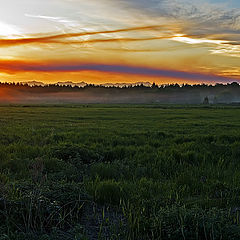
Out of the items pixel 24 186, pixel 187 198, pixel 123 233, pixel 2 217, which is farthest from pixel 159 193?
pixel 2 217

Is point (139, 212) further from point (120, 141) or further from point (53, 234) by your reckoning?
point (120, 141)

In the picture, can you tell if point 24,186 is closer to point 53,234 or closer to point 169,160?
point 53,234

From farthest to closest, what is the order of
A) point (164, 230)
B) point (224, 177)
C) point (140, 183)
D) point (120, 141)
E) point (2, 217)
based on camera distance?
point (120, 141) < point (224, 177) < point (140, 183) < point (2, 217) < point (164, 230)

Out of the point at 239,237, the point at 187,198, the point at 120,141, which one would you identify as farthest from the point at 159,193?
the point at 120,141

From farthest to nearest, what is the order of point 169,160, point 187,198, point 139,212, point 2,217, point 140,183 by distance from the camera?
1. point 169,160
2. point 140,183
3. point 187,198
4. point 139,212
5. point 2,217

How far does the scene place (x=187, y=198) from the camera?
20.4 ft

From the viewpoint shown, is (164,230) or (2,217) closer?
(164,230)

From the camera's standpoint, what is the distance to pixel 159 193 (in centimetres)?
647

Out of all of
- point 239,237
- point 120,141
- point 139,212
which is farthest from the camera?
point 120,141

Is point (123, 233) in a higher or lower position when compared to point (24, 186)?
lower

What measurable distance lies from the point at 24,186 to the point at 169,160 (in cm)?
586

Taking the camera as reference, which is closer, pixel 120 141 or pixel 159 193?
pixel 159 193

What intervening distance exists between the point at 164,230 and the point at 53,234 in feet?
5.52

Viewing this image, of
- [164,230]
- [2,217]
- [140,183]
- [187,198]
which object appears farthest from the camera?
[140,183]
